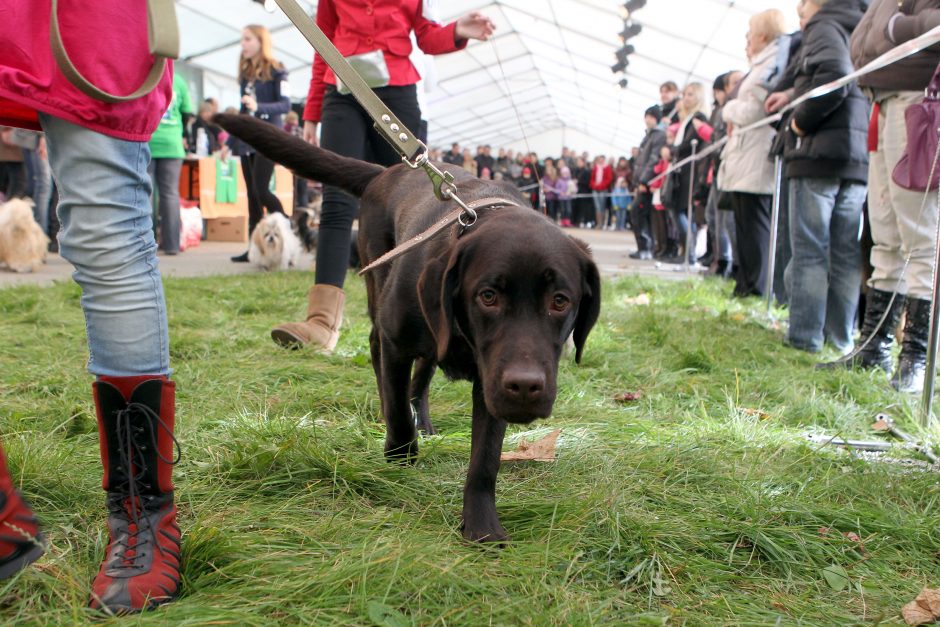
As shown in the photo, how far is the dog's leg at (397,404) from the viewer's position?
2.36 meters

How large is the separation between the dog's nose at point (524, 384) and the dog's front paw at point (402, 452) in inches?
31.3

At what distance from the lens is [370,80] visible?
3775 millimetres

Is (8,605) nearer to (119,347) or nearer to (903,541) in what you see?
(119,347)

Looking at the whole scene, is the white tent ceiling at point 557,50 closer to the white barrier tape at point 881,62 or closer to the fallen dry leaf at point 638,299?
the white barrier tape at point 881,62

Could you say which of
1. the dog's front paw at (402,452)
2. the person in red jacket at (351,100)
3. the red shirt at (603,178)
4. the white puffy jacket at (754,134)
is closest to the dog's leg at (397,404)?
the dog's front paw at (402,452)

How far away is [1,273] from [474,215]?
6997 millimetres

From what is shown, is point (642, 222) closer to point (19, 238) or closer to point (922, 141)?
point (19, 238)

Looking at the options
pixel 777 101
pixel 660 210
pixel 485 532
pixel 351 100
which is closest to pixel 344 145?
pixel 351 100

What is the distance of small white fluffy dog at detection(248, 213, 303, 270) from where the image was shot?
8352 millimetres

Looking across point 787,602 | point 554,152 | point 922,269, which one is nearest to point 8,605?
point 787,602

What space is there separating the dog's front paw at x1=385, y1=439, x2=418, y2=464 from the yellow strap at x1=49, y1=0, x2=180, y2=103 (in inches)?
50.7

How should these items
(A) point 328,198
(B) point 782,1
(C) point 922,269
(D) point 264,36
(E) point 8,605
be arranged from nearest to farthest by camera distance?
(E) point 8,605 → (C) point 922,269 → (A) point 328,198 → (D) point 264,36 → (B) point 782,1

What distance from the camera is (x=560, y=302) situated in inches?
75.7

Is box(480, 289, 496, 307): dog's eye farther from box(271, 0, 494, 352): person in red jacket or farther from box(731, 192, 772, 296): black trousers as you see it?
box(731, 192, 772, 296): black trousers
